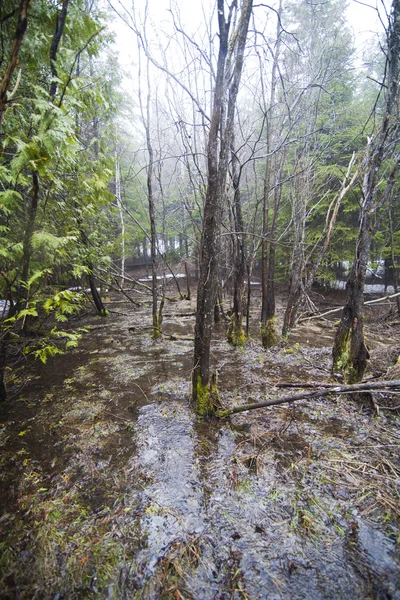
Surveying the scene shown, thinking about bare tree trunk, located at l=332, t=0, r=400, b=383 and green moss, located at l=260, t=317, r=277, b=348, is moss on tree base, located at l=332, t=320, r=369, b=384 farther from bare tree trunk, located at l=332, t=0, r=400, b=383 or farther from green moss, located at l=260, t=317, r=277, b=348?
green moss, located at l=260, t=317, r=277, b=348

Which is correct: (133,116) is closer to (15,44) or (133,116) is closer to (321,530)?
(15,44)

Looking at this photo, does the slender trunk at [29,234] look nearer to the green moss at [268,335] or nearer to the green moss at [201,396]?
the green moss at [201,396]

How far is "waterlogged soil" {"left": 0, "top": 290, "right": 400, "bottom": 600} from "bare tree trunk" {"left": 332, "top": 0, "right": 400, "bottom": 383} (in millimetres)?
812

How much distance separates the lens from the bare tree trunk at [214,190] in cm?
337

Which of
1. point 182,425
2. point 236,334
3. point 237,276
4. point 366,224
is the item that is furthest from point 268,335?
point 182,425

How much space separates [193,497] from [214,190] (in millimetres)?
3826

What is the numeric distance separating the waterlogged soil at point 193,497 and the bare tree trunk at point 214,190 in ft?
2.05

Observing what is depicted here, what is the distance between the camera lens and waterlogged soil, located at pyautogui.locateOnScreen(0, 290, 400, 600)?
6.86 ft

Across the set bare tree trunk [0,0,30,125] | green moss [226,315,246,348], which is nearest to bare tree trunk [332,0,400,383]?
green moss [226,315,246,348]

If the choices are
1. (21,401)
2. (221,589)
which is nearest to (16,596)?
(221,589)

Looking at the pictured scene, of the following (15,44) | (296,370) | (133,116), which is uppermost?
(133,116)

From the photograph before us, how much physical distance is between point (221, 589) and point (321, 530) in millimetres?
1071

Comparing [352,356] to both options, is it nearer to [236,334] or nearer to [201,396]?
[201,396]

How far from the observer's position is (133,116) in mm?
16375
